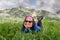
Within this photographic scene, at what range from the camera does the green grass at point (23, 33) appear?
3.03 m

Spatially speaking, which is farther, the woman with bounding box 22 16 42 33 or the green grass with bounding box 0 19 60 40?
the woman with bounding box 22 16 42 33

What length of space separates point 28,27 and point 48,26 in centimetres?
35

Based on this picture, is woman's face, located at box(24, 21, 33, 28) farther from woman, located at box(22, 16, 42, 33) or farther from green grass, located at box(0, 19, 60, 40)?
green grass, located at box(0, 19, 60, 40)

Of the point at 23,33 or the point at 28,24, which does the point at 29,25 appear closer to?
the point at 28,24

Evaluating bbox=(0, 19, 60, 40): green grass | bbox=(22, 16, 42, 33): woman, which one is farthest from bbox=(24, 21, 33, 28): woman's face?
bbox=(0, 19, 60, 40): green grass

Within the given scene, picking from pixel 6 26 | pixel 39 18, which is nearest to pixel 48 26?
pixel 39 18

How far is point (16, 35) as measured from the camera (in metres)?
2.99

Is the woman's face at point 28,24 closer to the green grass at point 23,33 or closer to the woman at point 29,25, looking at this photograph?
the woman at point 29,25

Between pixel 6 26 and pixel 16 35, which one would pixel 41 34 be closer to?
pixel 16 35

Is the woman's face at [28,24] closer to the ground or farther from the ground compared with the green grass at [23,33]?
farther from the ground

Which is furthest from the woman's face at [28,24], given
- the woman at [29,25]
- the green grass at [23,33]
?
the green grass at [23,33]

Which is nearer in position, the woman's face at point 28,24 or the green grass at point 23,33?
the green grass at point 23,33

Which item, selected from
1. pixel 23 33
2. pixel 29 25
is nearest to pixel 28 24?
pixel 29 25

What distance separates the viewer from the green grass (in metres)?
3.03
